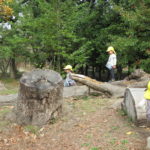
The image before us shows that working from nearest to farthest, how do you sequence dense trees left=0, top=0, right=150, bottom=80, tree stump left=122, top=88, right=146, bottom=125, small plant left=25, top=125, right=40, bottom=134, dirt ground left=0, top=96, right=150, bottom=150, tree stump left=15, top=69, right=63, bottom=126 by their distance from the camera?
dirt ground left=0, top=96, right=150, bottom=150 → tree stump left=122, top=88, right=146, bottom=125 → small plant left=25, top=125, right=40, bottom=134 → tree stump left=15, top=69, right=63, bottom=126 → dense trees left=0, top=0, right=150, bottom=80

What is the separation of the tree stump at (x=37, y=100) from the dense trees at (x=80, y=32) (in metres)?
7.05

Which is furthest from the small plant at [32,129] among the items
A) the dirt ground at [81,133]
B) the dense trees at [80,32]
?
the dense trees at [80,32]

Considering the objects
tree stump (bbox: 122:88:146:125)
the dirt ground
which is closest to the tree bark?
the dirt ground

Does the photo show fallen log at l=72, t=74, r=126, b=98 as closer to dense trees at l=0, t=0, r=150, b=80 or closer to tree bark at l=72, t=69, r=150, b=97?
tree bark at l=72, t=69, r=150, b=97

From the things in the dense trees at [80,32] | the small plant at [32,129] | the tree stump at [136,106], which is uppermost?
the dense trees at [80,32]

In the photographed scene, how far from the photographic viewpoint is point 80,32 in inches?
727

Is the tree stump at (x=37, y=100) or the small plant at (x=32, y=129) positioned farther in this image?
the tree stump at (x=37, y=100)

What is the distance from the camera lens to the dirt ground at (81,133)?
4.50m

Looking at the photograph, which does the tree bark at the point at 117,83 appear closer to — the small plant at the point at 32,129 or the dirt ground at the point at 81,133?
the dirt ground at the point at 81,133

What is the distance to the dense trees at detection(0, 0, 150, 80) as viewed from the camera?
12.5 meters

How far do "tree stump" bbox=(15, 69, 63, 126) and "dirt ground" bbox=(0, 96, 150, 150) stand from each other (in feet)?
0.67

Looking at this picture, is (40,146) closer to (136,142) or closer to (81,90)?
(136,142)

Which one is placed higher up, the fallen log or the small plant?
the fallen log

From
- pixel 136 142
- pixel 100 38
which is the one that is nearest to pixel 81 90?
pixel 136 142
